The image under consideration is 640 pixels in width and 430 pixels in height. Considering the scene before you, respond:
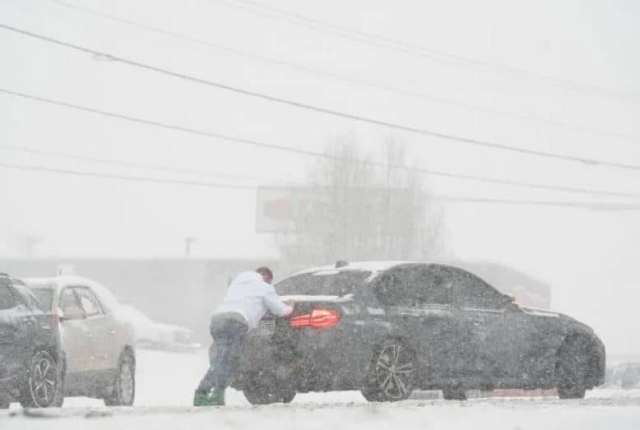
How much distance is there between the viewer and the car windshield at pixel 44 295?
15555 millimetres

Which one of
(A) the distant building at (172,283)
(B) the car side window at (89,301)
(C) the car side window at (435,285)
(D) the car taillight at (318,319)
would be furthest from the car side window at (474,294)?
(A) the distant building at (172,283)

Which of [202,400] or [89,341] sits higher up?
[89,341]

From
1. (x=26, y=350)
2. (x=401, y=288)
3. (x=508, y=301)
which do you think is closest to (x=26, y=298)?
(x=26, y=350)

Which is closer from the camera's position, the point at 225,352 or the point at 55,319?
the point at 225,352

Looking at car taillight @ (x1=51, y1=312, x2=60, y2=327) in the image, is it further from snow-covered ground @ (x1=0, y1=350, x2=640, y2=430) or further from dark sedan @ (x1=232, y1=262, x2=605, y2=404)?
snow-covered ground @ (x1=0, y1=350, x2=640, y2=430)

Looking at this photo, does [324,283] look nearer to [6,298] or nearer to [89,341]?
[89,341]

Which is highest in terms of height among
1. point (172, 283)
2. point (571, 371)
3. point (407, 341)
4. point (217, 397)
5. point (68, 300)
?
point (68, 300)

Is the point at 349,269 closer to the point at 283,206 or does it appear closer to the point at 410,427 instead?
the point at 410,427

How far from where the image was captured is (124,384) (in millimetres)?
17047

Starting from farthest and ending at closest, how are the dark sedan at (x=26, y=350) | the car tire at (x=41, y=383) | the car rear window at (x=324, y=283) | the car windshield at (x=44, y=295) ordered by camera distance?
the car windshield at (x=44, y=295), the car rear window at (x=324, y=283), the car tire at (x=41, y=383), the dark sedan at (x=26, y=350)

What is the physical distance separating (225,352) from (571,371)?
445 centimetres

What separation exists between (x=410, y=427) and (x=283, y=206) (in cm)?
7008

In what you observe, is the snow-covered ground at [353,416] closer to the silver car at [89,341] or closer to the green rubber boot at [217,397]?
the green rubber boot at [217,397]

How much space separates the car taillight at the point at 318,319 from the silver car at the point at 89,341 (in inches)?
100
